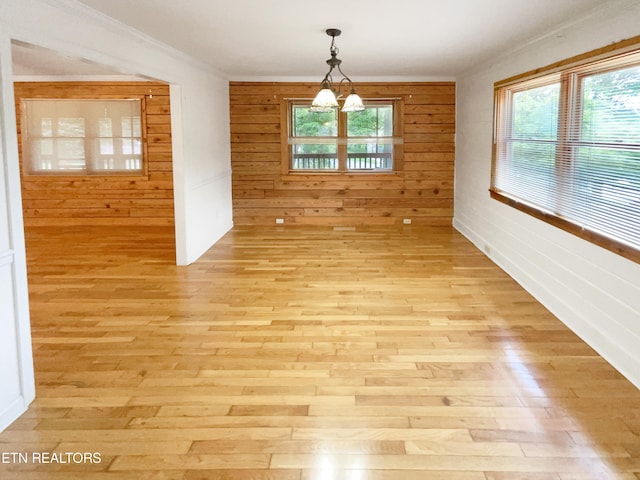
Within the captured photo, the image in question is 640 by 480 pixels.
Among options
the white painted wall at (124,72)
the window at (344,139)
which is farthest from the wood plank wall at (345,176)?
the white painted wall at (124,72)

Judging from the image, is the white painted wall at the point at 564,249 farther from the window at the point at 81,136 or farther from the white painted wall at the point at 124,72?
the window at the point at 81,136

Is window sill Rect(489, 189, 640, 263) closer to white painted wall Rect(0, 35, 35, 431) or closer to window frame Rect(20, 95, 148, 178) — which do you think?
white painted wall Rect(0, 35, 35, 431)

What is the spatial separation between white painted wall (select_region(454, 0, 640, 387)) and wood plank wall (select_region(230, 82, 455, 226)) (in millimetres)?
1252

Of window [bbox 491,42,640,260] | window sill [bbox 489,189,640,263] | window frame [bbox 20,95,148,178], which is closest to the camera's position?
window sill [bbox 489,189,640,263]

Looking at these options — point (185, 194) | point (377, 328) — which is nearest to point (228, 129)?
point (185, 194)

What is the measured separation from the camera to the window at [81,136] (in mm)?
8586

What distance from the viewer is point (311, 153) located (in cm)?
895

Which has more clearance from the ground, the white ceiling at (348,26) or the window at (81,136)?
the white ceiling at (348,26)

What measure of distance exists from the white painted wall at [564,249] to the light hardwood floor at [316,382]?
0.53 feet

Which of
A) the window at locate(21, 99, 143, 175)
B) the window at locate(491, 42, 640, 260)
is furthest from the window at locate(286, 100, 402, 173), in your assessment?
the window at locate(491, 42, 640, 260)

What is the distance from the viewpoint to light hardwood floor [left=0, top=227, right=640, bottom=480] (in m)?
2.45

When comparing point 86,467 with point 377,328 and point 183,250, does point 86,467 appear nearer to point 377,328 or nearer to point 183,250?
point 377,328

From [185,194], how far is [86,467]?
415cm

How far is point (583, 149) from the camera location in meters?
4.13
